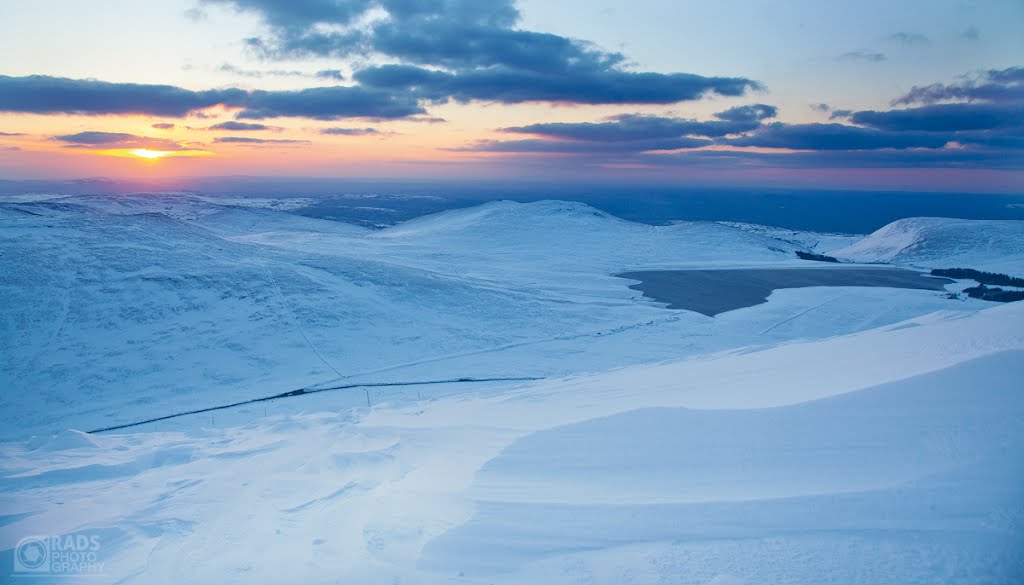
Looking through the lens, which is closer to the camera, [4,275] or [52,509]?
[52,509]

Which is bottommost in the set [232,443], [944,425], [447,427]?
[232,443]

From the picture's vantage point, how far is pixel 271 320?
35.8 metres

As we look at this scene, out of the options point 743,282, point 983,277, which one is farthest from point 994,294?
point 743,282

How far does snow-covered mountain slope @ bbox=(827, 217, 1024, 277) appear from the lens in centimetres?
6738

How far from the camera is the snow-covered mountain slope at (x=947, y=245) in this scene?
67.4 m

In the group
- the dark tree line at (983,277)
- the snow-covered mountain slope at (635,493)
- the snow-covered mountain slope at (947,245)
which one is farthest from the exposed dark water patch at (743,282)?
the snow-covered mountain slope at (635,493)

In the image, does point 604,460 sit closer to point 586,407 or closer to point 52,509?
point 586,407

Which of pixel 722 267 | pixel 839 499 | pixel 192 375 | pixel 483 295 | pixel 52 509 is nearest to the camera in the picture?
pixel 839 499

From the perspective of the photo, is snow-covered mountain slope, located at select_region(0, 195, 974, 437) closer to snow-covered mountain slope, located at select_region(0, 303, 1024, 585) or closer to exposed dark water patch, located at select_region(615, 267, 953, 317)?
exposed dark water patch, located at select_region(615, 267, 953, 317)

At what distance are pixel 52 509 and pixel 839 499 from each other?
462 inches

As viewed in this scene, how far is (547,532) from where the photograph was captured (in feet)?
21.1

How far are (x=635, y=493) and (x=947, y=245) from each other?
89.3 meters

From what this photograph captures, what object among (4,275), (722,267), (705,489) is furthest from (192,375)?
(722,267)

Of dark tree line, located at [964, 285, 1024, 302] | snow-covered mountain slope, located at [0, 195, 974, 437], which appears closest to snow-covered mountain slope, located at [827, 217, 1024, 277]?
dark tree line, located at [964, 285, 1024, 302]
